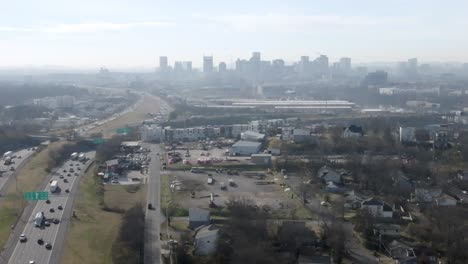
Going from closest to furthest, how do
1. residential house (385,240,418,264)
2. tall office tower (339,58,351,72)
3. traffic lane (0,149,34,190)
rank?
residential house (385,240,418,264), traffic lane (0,149,34,190), tall office tower (339,58,351,72)

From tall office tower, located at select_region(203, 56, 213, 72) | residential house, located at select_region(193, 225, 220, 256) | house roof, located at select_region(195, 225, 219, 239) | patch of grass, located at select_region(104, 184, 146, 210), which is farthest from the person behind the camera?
tall office tower, located at select_region(203, 56, 213, 72)

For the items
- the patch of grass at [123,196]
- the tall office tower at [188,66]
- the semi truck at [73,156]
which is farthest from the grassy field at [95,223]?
the tall office tower at [188,66]

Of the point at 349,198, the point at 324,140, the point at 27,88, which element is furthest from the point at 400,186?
the point at 27,88

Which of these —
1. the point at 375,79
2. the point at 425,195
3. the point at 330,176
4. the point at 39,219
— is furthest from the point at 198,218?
the point at 375,79

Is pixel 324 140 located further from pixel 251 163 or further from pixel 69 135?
pixel 69 135

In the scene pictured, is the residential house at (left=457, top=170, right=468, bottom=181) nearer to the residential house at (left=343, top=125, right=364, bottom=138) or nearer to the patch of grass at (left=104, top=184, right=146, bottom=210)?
the residential house at (left=343, top=125, right=364, bottom=138)

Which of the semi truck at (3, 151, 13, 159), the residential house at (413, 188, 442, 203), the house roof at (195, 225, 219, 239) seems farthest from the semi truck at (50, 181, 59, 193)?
the residential house at (413, 188, 442, 203)

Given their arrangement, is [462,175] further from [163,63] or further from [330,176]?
[163,63]
